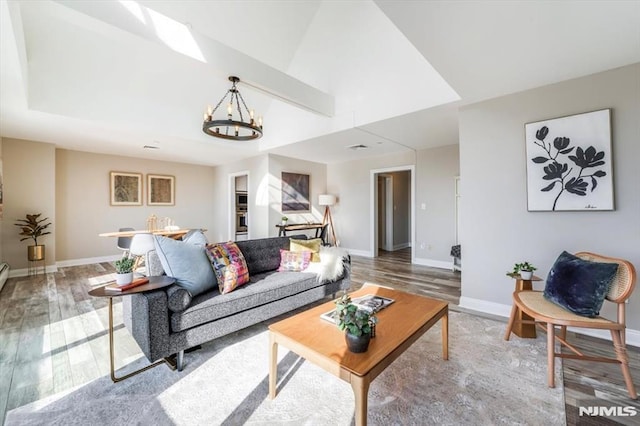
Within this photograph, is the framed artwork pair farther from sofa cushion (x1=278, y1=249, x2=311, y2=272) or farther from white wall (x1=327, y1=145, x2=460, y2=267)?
sofa cushion (x1=278, y1=249, x2=311, y2=272)

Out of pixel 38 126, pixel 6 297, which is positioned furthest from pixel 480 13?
pixel 6 297

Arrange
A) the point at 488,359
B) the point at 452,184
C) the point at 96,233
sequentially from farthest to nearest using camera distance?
the point at 96,233 → the point at 452,184 → the point at 488,359

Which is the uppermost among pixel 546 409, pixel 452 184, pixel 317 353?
pixel 452 184

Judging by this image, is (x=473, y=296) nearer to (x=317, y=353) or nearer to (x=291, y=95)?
(x=317, y=353)

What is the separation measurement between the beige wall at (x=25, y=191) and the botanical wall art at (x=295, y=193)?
441 cm

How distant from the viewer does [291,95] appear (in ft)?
12.2

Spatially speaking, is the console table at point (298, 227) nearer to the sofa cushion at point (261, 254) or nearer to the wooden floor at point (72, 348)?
the wooden floor at point (72, 348)

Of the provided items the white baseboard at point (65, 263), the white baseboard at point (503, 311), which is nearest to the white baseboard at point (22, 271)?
the white baseboard at point (65, 263)

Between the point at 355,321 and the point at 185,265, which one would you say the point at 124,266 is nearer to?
the point at 185,265

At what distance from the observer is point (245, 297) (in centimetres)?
228

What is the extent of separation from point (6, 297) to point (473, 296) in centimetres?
602

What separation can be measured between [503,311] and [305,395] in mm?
2474

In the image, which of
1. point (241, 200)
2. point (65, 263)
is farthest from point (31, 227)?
point (241, 200)

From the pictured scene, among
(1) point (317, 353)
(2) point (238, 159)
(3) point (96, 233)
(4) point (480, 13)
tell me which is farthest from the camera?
(2) point (238, 159)
